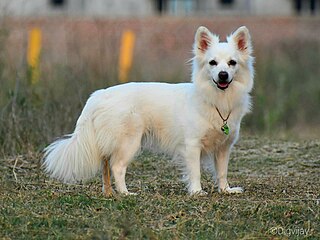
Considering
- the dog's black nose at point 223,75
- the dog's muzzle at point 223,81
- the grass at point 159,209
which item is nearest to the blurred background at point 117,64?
the grass at point 159,209

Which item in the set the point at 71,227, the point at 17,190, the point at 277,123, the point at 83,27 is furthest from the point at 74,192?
the point at 83,27

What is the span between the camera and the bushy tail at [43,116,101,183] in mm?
7520

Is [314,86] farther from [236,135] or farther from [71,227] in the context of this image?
[71,227]

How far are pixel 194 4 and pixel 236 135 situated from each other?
29.7 m

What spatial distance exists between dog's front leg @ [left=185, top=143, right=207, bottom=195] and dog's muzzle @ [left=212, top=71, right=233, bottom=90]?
1.98ft

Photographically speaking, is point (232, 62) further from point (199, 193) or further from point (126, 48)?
point (126, 48)

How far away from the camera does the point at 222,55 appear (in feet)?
24.1

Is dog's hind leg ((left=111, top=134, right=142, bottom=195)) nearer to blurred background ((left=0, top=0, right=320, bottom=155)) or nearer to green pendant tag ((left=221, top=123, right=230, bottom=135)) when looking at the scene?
green pendant tag ((left=221, top=123, right=230, bottom=135))

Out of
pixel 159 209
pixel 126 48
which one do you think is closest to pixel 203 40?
pixel 159 209

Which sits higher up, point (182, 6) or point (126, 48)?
point (126, 48)

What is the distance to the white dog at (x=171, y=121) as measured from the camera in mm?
7504

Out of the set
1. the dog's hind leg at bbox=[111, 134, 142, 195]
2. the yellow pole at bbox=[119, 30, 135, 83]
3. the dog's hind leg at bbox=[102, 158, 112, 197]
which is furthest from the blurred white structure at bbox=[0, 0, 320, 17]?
the dog's hind leg at bbox=[111, 134, 142, 195]

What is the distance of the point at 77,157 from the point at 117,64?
19.2ft

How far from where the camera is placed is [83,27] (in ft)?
81.4
